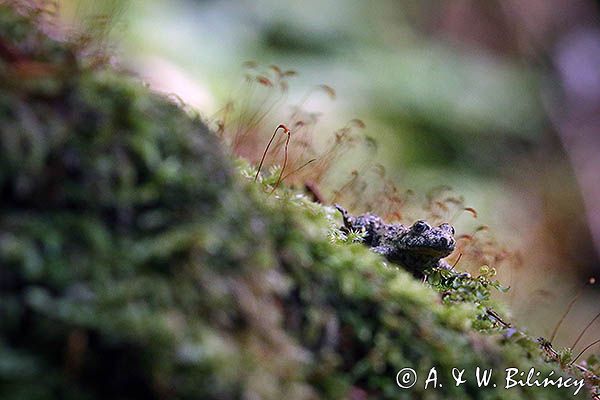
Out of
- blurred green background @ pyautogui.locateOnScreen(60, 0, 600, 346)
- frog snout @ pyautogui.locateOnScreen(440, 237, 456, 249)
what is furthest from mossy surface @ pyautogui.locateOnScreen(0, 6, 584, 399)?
blurred green background @ pyautogui.locateOnScreen(60, 0, 600, 346)

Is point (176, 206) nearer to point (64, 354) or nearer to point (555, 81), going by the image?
point (64, 354)

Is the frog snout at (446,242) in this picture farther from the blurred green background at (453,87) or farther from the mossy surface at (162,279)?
the blurred green background at (453,87)

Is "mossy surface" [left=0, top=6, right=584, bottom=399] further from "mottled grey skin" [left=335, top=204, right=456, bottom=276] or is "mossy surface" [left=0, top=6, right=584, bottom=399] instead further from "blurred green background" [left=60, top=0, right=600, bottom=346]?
"blurred green background" [left=60, top=0, right=600, bottom=346]

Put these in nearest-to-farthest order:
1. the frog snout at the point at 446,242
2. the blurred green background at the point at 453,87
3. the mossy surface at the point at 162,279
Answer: the mossy surface at the point at 162,279 → the frog snout at the point at 446,242 → the blurred green background at the point at 453,87

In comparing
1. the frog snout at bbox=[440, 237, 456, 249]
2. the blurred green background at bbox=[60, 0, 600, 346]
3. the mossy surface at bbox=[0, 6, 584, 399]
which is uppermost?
the blurred green background at bbox=[60, 0, 600, 346]

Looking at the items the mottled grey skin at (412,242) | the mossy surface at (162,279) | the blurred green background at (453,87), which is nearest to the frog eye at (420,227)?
the mottled grey skin at (412,242)

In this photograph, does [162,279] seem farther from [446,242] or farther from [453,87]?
[453,87]
